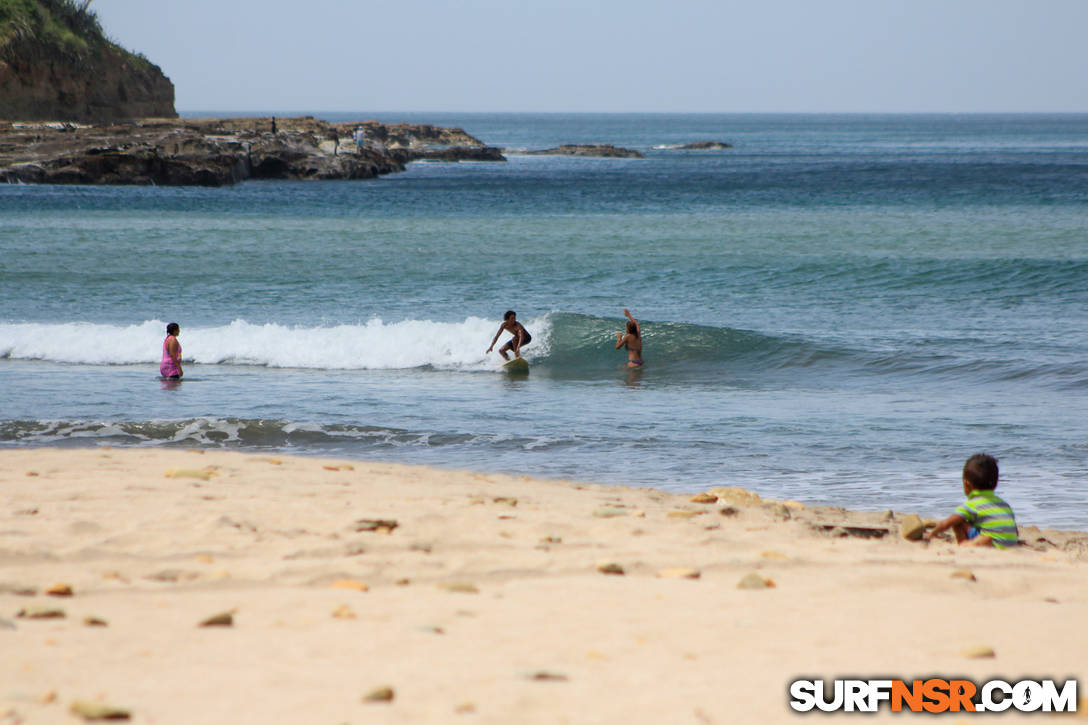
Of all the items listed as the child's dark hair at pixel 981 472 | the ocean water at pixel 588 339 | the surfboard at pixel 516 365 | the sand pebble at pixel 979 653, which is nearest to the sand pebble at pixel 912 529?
the child's dark hair at pixel 981 472

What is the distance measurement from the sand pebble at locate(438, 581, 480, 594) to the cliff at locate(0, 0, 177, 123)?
68.2m

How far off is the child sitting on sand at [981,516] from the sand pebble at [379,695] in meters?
4.18

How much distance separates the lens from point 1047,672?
3547 millimetres

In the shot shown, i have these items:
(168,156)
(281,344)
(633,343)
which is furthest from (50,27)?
(633,343)

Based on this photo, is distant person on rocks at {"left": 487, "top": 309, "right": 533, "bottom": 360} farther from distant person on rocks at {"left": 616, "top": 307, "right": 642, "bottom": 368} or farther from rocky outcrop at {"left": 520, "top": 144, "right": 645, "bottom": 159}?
rocky outcrop at {"left": 520, "top": 144, "right": 645, "bottom": 159}

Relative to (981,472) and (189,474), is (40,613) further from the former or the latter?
(981,472)

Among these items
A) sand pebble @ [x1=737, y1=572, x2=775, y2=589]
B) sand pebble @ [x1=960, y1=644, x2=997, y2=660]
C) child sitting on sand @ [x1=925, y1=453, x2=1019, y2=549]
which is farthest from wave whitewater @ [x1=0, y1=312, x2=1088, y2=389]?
sand pebble @ [x1=960, y1=644, x2=997, y2=660]

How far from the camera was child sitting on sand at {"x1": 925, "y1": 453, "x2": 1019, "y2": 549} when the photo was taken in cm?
623

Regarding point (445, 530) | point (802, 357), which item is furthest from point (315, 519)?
point (802, 357)

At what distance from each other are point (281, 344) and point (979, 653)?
1501 centimetres

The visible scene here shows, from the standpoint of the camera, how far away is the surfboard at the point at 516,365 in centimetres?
1625

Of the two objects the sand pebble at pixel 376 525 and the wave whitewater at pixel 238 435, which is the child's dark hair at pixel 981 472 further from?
the wave whitewater at pixel 238 435

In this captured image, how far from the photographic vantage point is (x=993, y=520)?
6.26 meters

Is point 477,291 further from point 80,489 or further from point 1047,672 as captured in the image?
point 1047,672
